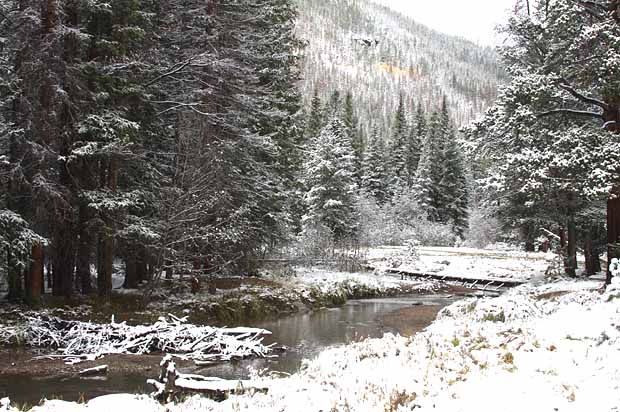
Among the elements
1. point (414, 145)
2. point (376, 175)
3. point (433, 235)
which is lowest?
point (433, 235)

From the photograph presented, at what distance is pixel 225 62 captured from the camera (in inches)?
744

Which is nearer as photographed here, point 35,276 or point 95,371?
point 95,371

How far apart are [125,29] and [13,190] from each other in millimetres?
5419

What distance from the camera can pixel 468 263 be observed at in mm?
36125

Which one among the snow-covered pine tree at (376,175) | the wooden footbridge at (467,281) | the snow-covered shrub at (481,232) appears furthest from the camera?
the snow-covered pine tree at (376,175)

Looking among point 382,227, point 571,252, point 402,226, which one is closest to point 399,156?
point 402,226

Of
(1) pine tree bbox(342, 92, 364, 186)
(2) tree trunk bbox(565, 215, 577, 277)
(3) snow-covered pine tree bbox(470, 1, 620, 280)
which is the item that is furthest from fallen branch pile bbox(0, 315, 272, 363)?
(1) pine tree bbox(342, 92, 364, 186)

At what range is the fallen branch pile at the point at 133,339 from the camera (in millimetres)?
12836

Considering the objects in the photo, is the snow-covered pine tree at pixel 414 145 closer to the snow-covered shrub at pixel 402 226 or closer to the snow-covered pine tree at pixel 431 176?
the snow-covered pine tree at pixel 431 176

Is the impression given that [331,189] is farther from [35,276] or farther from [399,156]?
[399,156]

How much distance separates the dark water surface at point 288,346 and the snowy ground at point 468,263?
7079 mm

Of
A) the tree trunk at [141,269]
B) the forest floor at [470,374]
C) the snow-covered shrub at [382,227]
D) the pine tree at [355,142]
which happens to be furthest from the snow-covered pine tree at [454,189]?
the forest floor at [470,374]

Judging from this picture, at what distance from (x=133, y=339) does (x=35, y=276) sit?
12.5 ft

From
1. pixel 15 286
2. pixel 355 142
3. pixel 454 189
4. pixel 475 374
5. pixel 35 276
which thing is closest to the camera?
pixel 475 374
